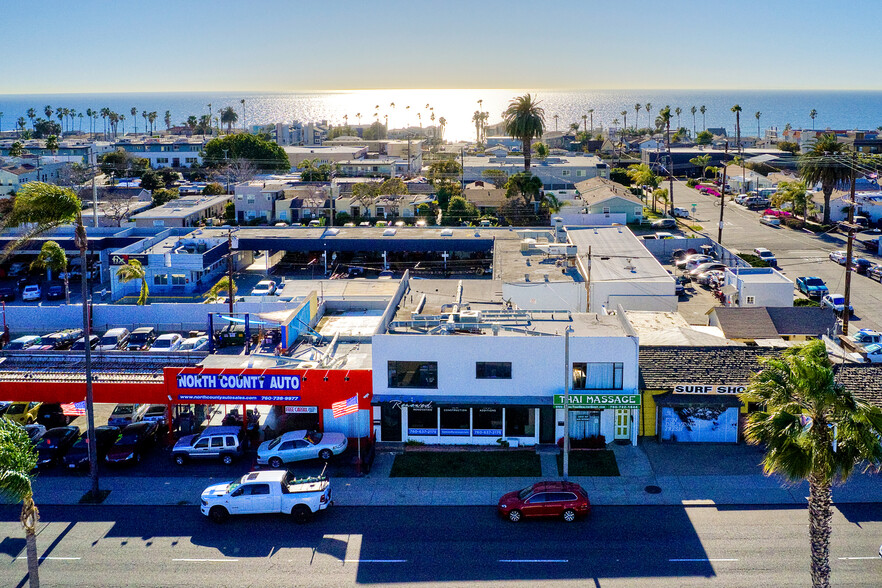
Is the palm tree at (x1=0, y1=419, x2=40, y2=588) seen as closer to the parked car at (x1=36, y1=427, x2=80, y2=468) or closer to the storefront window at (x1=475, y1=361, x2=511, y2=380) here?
the parked car at (x1=36, y1=427, x2=80, y2=468)

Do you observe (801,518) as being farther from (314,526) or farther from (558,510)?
(314,526)

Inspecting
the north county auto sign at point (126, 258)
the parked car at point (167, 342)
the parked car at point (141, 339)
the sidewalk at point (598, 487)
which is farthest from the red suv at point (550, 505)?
the north county auto sign at point (126, 258)

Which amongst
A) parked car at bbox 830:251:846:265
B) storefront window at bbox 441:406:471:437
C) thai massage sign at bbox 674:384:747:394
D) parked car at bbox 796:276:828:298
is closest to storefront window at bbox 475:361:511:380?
storefront window at bbox 441:406:471:437

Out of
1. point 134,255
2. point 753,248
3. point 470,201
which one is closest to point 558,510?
point 134,255

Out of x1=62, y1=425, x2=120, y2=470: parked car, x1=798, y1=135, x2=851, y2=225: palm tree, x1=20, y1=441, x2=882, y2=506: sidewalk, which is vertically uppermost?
x1=798, y1=135, x2=851, y2=225: palm tree

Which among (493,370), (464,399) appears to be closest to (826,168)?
(493,370)

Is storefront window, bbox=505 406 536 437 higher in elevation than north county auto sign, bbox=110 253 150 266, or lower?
lower

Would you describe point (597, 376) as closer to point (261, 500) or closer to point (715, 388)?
point (715, 388)
